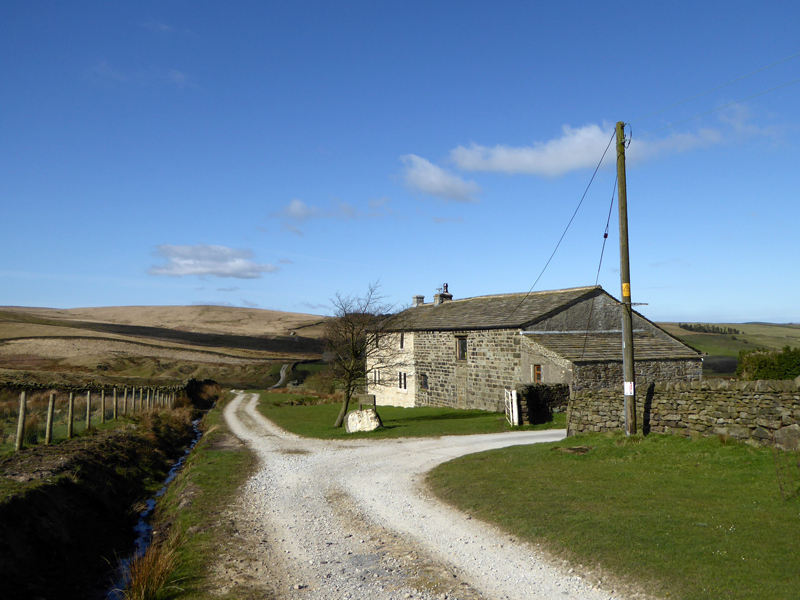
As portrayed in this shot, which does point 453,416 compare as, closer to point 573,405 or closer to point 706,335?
point 573,405

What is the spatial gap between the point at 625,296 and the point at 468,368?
62.9ft

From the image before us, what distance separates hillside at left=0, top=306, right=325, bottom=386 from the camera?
60.1 m

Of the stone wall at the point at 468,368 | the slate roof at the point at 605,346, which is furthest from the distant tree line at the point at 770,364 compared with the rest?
the stone wall at the point at 468,368

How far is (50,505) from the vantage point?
11.4 m

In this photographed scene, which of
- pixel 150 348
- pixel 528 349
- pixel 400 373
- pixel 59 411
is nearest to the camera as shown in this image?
pixel 59 411

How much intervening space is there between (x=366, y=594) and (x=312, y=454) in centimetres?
1157

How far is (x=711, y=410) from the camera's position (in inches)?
498

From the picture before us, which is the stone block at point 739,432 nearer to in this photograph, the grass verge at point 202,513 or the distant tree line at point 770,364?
the grass verge at point 202,513

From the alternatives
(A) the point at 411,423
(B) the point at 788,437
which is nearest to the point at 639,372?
(A) the point at 411,423

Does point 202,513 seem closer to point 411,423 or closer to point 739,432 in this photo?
point 739,432

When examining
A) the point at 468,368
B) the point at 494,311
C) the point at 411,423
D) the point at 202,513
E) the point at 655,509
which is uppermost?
the point at 494,311

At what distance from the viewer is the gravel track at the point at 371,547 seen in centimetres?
703

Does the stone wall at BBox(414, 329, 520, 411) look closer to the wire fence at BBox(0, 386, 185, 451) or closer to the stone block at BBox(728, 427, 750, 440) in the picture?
the wire fence at BBox(0, 386, 185, 451)

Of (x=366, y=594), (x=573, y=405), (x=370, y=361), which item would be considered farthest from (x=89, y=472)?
(x=370, y=361)
